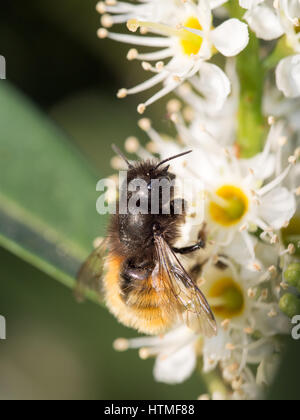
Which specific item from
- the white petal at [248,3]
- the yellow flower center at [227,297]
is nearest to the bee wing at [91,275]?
the yellow flower center at [227,297]

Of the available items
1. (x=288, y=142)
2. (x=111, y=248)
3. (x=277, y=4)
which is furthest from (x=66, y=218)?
(x=277, y=4)

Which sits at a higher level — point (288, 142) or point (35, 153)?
point (35, 153)

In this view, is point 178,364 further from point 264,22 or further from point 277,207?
point 264,22

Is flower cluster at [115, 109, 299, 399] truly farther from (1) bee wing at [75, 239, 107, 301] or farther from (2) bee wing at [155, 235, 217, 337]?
(1) bee wing at [75, 239, 107, 301]

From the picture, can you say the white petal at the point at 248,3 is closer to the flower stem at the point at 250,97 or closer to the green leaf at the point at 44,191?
the flower stem at the point at 250,97

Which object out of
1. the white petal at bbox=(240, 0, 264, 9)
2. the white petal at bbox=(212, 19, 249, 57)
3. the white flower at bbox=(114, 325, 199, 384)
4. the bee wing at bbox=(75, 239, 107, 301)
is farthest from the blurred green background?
the white petal at bbox=(240, 0, 264, 9)

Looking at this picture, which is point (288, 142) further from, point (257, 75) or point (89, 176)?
point (89, 176)

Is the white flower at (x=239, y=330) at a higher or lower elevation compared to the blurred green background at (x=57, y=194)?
lower
